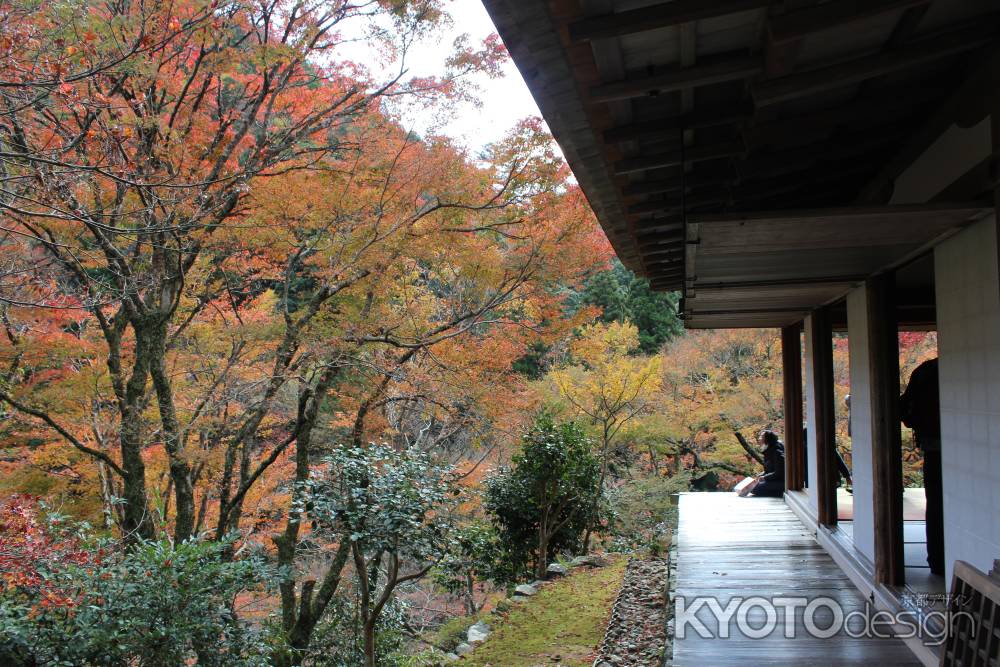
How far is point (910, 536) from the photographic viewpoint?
5461 millimetres

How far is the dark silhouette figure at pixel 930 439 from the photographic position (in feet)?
Result: 13.4

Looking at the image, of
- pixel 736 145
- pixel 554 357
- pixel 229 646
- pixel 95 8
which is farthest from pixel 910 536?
pixel 554 357

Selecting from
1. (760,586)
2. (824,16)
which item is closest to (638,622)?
(760,586)

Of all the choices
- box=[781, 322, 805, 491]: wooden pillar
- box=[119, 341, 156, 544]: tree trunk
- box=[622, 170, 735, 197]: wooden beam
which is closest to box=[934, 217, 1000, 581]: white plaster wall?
box=[622, 170, 735, 197]: wooden beam

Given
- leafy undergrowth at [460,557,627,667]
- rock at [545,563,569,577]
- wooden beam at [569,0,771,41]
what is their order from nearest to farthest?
wooden beam at [569,0,771,41], leafy undergrowth at [460,557,627,667], rock at [545,563,569,577]

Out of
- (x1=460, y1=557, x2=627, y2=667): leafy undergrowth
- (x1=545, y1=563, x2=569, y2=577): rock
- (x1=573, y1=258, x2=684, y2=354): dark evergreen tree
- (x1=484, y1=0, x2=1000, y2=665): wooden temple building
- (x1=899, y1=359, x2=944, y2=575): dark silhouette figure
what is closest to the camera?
(x1=484, y1=0, x2=1000, y2=665): wooden temple building

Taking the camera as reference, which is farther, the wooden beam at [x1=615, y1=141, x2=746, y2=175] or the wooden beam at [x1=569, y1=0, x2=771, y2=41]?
the wooden beam at [x1=615, y1=141, x2=746, y2=175]

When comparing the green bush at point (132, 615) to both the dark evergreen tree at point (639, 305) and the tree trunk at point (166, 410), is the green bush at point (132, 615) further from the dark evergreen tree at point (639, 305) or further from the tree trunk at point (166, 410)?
the dark evergreen tree at point (639, 305)

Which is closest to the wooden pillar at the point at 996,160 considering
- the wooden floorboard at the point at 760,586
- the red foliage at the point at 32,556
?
the wooden floorboard at the point at 760,586

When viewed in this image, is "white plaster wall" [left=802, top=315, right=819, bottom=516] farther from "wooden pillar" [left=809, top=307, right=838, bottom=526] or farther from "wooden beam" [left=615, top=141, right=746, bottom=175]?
"wooden beam" [left=615, top=141, right=746, bottom=175]

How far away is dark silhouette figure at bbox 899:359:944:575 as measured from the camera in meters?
4.09

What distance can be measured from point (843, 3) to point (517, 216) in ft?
19.2

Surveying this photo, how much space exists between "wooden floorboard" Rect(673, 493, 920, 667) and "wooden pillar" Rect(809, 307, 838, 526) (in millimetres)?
453
